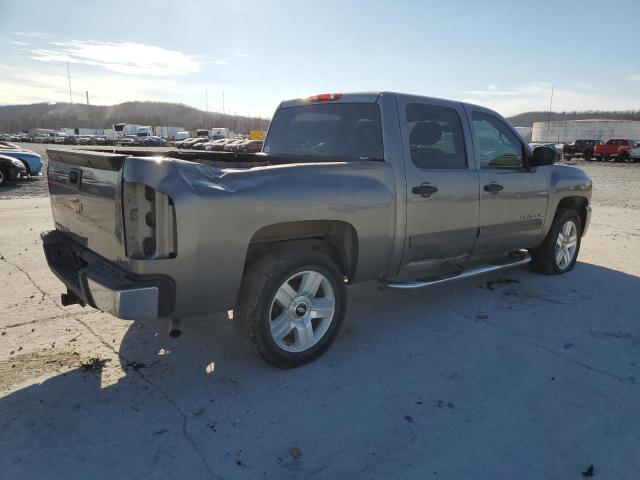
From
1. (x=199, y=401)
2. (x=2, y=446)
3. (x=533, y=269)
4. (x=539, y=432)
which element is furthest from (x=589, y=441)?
(x=533, y=269)

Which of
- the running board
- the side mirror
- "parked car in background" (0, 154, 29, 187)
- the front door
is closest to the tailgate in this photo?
the running board

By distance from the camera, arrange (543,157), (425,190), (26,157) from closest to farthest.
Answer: (425,190)
(543,157)
(26,157)

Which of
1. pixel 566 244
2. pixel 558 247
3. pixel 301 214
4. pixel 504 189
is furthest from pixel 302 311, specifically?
pixel 566 244

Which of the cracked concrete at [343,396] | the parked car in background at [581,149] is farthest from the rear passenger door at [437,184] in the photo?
the parked car in background at [581,149]

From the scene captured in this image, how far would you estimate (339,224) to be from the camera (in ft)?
11.5

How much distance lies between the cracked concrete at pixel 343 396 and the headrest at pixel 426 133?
5.20 ft

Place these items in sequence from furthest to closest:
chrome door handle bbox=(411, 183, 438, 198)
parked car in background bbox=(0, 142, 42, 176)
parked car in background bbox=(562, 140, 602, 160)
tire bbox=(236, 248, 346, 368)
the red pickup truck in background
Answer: parked car in background bbox=(562, 140, 602, 160) → the red pickup truck in background → parked car in background bbox=(0, 142, 42, 176) → chrome door handle bbox=(411, 183, 438, 198) → tire bbox=(236, 248, 346, 368)

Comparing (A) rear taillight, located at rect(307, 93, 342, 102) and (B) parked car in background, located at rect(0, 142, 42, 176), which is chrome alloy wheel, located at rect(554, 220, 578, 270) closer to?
(A) rear taillight, located at rect(307, 93, 342, 102)

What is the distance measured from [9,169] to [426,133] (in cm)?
1449

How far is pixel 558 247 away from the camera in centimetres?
569

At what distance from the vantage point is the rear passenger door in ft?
12.6

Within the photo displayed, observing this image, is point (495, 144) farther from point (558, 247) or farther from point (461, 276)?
point (558, 247)

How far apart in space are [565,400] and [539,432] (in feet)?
1.53

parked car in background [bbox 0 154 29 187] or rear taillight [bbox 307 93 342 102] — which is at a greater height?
rear taillight [bbox 307 93 342 102]
